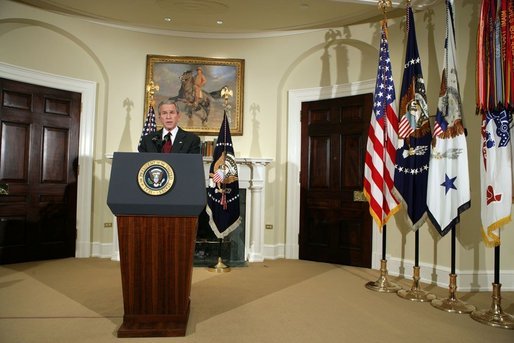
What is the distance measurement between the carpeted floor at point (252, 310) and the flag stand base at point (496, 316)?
0.23 ft

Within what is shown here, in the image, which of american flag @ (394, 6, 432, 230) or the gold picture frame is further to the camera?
the gold picture frame

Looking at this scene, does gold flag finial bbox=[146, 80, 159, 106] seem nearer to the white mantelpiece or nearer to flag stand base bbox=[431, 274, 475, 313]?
the white mantelpiece

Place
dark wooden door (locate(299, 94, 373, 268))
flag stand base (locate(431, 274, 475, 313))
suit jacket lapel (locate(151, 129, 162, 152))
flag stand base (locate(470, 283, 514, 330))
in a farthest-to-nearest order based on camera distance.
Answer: dark wooden door (locate(299, 94, 373, 268)) → flag stand base (locate(431, 274, 475, 313)) → suit jacket lapel (locate(151, 129, 162, 152)) → flag stand base (locate(470, 283, 514, 330))

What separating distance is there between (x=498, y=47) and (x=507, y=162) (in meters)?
0.99

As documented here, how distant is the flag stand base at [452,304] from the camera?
11.3 feet

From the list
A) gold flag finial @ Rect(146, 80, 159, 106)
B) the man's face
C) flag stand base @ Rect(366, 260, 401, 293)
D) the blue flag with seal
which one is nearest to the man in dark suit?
the man's face

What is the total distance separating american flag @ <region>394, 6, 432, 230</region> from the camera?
4008 mm

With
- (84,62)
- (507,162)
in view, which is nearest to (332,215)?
(507,162)

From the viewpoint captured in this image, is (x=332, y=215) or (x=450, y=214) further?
(x=332, y=215)

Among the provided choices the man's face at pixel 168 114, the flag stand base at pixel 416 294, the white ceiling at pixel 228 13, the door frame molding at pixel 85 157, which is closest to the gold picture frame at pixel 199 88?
the white ceiling at pixel 228 13

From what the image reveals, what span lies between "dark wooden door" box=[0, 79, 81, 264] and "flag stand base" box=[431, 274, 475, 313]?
5.00 m

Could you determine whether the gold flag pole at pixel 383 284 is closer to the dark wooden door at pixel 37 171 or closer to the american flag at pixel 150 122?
the american flag at pixel 150 122

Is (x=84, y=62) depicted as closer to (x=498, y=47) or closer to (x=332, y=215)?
(x=332, y=215)

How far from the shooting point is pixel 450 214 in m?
3.72
